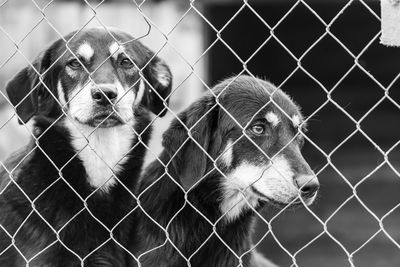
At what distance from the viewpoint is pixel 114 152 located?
4617mm

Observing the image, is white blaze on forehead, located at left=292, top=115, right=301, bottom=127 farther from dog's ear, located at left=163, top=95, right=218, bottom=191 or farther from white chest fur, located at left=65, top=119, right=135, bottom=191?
white chest fur, located at left=65, top=119, right=135, bottom=191

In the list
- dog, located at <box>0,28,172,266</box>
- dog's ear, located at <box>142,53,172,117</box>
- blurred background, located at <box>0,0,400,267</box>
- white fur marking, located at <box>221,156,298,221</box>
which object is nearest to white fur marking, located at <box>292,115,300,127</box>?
white fur marking, located at <box>221,156,298,221</box>

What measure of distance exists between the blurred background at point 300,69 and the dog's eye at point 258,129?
13.7ft

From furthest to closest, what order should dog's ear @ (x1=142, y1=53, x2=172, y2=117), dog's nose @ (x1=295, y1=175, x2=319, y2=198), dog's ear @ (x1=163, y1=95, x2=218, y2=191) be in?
dog's ear @ (x1=142, y1=53, x2=172, y2=117), dog's ear @ (x1=163, y1=95, x2=218, y2=191), dog's nose @ (x1=295, y1=175, x2=319, y2=198)

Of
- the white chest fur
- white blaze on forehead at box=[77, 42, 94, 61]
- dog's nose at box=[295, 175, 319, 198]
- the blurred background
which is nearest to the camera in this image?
dog's nose at box=[295, 175, 319, 198]

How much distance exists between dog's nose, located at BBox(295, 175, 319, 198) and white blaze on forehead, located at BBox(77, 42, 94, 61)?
56.8 inches

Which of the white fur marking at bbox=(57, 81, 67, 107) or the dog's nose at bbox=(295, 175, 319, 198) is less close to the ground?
the white fur marking at bbox=(57, 81, 67, 107)

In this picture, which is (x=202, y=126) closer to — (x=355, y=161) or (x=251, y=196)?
(x=251, y=196)

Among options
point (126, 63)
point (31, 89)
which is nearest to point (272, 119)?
point (126, 63)

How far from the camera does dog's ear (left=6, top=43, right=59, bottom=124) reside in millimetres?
4457

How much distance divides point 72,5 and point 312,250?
14.7ft

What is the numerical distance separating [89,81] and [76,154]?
1.36ft

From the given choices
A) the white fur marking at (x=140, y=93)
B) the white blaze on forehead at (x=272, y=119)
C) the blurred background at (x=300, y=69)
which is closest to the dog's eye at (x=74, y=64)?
the white fur marking at (x=140, y=93)

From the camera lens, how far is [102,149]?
4.61m
